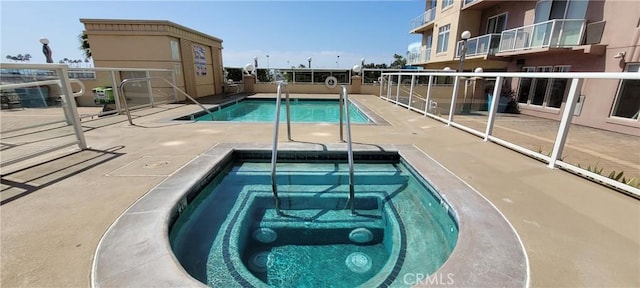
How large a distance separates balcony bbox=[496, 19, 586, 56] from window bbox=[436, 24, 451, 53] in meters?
6.13

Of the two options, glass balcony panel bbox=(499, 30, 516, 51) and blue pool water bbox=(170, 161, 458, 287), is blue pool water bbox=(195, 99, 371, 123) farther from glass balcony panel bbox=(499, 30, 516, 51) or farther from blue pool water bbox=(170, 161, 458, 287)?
glass balcony panel bbox=(499, 30, 516, 51)

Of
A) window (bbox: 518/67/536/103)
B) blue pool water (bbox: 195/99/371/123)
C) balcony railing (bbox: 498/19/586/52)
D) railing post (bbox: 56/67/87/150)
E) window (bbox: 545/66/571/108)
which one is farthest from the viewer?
window (bbox: 518/67/536/103)

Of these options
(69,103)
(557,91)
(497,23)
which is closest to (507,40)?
(557,91)

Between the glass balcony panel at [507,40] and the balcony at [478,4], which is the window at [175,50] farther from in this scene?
the balcony at [478,4]

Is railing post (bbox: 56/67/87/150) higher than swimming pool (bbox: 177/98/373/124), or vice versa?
railing post (bbox: 56/67/87/150)

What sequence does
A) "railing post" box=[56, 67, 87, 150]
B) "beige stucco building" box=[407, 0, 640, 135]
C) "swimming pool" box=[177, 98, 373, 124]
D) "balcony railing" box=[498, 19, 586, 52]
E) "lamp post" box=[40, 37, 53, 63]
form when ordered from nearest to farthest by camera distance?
1. "railing post" box=[56, 67, 87, 150]
2. "beige stucco building" box=[407, 0, 640, 135]
3. "balcony railing" box=[498, 19, 586, 52]
4. "swimming pool" box=[177, 98, 373, 124]
5. "lamp post" box=[40, 37, 53, 63]

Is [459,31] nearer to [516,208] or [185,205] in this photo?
[516,208]

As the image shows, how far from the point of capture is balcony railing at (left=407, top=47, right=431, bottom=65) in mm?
20420

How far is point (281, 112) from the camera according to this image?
12.0m

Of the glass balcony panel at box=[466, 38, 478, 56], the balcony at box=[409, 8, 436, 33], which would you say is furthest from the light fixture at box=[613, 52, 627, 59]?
the balcony at box=[409, 8, 436, 33]

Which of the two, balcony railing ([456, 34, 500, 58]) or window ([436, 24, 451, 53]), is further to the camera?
window ([436, 24, 451, 53])

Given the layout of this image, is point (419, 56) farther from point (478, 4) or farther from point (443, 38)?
point (478, 4)

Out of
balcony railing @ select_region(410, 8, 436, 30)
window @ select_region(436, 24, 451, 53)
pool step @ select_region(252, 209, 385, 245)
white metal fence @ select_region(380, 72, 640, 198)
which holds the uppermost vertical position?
balcony railing @ select_region(410, 8, 436, 30)

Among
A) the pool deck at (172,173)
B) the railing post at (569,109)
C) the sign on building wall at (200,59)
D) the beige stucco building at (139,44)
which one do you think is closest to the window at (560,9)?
the pool deck at (172,173)
